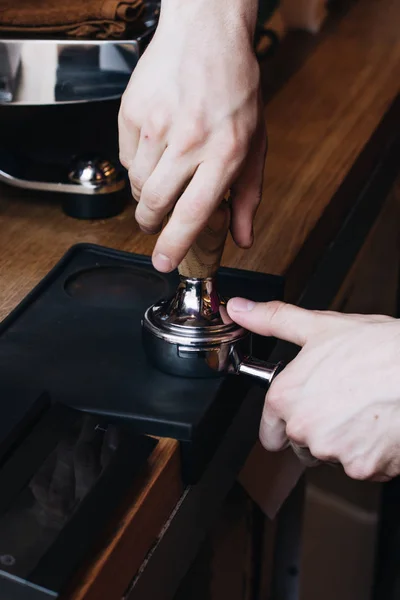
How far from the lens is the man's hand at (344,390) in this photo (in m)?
0.68

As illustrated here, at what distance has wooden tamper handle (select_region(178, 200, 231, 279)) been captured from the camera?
2.24 ft

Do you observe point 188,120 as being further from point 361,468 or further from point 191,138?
point 361,468

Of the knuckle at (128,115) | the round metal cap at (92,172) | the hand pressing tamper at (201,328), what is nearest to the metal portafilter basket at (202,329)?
the hand pressing tamper at (201,328)

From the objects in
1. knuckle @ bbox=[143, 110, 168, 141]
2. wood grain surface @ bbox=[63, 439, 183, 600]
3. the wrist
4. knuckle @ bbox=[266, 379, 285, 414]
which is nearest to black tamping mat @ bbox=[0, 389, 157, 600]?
wood grain surface @ bbox=[63, 439, 183, 600]

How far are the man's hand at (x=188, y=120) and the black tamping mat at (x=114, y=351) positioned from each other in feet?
0.32

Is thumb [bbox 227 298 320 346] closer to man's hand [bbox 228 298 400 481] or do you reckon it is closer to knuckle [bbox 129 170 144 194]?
man's hand [bbox 228 298 400 481]

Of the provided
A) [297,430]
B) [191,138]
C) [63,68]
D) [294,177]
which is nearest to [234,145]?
[191,138]

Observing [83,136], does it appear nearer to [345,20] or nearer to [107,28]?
[107,28]

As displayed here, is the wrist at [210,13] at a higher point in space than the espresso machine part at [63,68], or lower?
higher

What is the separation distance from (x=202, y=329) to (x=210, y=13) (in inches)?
10.6

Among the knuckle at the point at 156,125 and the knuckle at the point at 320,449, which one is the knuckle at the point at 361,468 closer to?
the knuckle at the point at 320,449

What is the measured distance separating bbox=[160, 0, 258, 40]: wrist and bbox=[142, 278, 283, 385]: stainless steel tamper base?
22 centimetres

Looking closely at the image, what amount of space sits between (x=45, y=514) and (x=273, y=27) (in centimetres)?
119

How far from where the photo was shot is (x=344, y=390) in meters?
0.69
